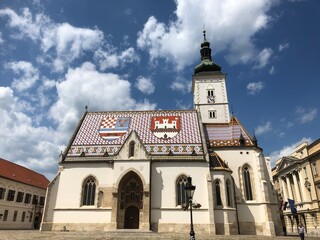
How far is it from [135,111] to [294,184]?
3089cm

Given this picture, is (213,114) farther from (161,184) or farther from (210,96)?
(161,184)

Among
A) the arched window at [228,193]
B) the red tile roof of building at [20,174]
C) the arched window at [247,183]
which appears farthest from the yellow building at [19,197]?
the arched window at [247,183]

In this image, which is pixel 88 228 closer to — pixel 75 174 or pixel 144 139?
pixel 75 174

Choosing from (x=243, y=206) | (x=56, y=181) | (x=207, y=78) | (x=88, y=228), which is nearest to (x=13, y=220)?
(x=56, y=181)

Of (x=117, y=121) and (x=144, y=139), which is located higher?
(x=117, y=121)

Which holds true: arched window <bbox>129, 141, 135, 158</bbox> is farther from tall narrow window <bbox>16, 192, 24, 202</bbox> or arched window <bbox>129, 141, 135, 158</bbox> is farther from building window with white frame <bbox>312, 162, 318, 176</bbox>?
building window with white frame <bbox>312, 162, 318, 176</bbox>

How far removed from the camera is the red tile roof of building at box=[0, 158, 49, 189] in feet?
143

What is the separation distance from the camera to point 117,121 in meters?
40.1

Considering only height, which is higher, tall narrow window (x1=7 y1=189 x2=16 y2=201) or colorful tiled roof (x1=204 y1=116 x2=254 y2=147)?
colorful tiled roof (x1=204 y1=116 x2=254 y2=147)

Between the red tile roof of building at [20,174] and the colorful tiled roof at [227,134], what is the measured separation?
32941mm

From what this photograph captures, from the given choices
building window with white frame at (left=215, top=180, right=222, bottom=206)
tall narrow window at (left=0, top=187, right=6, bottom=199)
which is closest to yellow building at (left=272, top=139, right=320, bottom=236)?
building window with white frame at (left=215, top=180, right=222, bottom=206)

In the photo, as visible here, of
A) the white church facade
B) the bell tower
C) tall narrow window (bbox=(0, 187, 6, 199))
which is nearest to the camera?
the white church facade

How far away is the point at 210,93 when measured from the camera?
153ft

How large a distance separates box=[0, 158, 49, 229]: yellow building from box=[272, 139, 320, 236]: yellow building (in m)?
42.7
